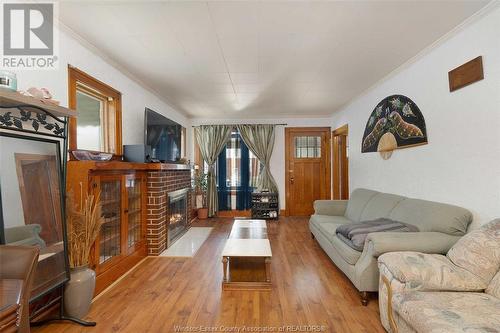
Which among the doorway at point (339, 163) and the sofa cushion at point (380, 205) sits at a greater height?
the doorway at point (339, 163)

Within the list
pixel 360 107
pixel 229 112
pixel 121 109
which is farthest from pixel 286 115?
pixel 121 109

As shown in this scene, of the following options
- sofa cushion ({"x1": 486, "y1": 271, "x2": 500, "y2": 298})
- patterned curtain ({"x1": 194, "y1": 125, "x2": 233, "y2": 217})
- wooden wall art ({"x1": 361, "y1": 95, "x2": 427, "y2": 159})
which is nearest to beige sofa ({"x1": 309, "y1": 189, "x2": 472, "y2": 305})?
sofa cushion ({"x1": 486, "y1": 271, "x2": 500, "y2": 298})

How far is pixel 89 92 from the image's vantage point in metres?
2.61

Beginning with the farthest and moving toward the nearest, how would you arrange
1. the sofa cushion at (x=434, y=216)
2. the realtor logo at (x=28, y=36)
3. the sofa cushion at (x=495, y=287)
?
the sofa cushion at (x=434, y=216), the realtor logo at (x=28, y=36), the sofa cushion at (x=495, y=287)

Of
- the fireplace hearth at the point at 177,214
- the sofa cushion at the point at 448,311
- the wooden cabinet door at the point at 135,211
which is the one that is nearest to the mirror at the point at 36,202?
the wooden cabinet door at the point at 135,211

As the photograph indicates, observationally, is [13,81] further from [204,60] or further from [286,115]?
[286,115]

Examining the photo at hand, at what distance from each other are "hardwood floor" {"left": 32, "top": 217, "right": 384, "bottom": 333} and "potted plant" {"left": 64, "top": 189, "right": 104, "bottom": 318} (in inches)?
5.6

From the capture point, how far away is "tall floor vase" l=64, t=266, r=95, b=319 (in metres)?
1.90

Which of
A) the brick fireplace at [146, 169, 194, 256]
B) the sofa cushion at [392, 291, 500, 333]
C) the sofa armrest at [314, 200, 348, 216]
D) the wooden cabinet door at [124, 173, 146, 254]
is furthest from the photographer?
the sofa armrest at [314, 200, 348, 216]

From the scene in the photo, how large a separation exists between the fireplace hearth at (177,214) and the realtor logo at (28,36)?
221 cm

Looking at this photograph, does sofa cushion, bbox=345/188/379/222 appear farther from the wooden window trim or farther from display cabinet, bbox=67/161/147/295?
the wooden window trim

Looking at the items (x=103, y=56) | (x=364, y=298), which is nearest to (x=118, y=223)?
(x=103, y=56)

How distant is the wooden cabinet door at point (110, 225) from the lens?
2.35 m

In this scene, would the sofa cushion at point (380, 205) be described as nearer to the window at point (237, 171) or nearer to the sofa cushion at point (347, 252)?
the sofa cushion at point (347, 252)
